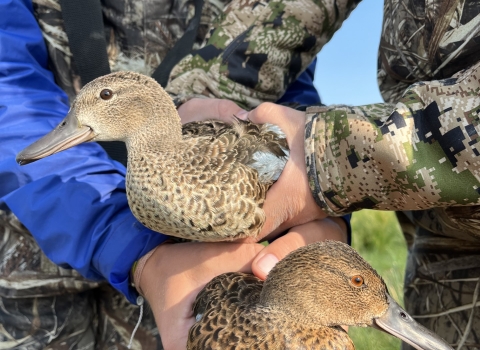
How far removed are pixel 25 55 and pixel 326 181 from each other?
153 cm

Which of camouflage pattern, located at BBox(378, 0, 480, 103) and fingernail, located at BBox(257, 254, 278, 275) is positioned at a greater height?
camouflage pattern, located at BBox(378, 0, 480, 103)

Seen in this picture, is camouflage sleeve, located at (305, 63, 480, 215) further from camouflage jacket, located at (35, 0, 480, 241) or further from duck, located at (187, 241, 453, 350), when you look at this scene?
duck, located at (187, 241, 453, 350)

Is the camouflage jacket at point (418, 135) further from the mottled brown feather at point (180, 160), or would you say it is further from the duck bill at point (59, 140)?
the duck bill at point (59, 140)

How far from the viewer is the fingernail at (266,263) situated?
1.97 metres

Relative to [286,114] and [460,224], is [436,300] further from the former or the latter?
[286,114]

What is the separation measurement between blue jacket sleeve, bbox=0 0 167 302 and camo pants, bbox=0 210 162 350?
36cm

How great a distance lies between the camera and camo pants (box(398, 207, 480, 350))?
2.30 metres

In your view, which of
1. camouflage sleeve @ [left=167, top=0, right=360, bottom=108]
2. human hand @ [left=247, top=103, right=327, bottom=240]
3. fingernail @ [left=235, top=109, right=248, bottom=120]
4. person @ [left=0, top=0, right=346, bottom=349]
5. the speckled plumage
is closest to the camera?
the speckled plumage

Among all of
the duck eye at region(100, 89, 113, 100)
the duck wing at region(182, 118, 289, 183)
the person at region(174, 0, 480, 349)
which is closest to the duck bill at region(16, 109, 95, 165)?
the duck eye at region(100, 89, 113, 100)

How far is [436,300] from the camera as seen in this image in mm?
2496

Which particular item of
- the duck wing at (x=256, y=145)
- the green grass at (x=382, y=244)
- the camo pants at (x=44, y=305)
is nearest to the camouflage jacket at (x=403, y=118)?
the duck wing at (x=256, y=145)

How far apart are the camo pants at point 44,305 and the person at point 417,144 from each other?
1.20m

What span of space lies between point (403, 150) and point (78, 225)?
1.27 m

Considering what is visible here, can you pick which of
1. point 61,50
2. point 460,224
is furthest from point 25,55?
point 460,224
